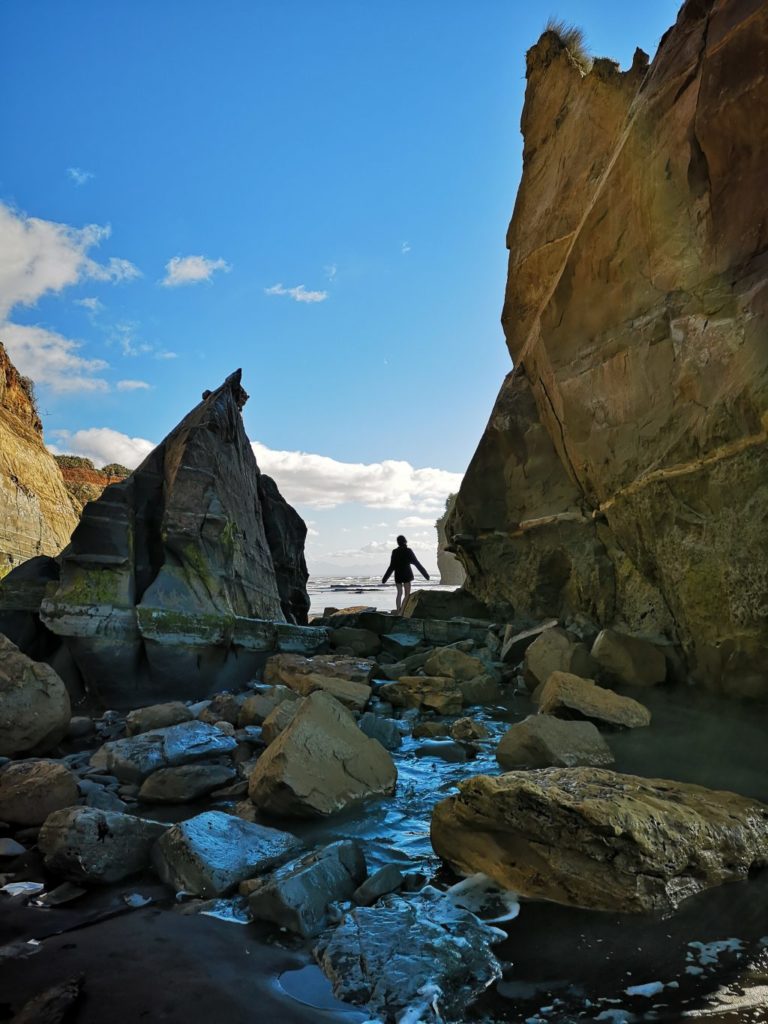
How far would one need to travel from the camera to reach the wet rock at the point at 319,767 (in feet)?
12.5

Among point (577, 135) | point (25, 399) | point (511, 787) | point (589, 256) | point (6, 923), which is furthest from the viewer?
point (25, 399)

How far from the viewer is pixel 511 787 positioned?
9.70 feet

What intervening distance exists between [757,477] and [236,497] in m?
7.39

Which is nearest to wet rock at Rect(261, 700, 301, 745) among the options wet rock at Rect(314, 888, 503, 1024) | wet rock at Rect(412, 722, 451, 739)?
wet rock at Rect(412, 722, 451, 739)

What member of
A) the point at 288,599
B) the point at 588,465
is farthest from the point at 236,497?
the point at 588,465

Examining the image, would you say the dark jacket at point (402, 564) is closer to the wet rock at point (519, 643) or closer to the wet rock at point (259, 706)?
the wet rock at point (519, 643)

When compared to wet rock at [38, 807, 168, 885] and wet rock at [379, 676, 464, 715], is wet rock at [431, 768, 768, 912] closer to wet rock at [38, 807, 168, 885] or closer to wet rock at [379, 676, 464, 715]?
wet rock at [38, 807, 168, 885]

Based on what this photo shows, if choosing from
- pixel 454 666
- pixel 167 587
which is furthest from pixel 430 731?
pixel 167 587

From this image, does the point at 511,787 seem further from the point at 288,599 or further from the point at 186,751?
the point at 288,599

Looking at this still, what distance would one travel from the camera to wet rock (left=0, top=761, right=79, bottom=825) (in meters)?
3.67

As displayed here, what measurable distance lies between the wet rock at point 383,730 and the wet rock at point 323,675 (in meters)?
0.86

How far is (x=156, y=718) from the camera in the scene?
564cm

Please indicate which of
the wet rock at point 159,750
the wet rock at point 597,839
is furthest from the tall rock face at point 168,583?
the wet rock at point 597,839

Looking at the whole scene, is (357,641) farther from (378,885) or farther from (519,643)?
(378,885)
